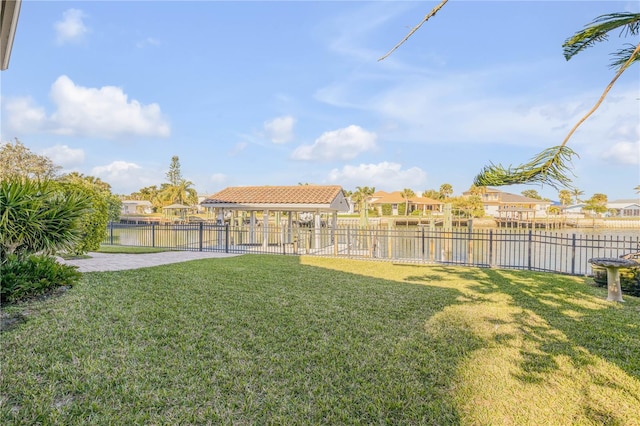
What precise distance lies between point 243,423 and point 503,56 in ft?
23.6

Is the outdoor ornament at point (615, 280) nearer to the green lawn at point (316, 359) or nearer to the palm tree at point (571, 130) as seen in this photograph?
the green lawn at point (316, 359)

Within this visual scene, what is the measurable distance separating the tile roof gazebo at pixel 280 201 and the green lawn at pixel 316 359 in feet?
31.8

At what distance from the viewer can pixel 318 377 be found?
125 inches

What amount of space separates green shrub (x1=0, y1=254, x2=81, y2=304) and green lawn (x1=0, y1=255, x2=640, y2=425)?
1.15ft

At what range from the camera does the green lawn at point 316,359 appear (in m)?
2.65

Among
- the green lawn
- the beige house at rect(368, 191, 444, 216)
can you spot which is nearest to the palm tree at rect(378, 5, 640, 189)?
the green lawn

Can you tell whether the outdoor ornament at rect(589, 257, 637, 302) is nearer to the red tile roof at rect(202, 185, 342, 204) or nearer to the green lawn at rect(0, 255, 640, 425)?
the green lawn at rect(0, 255, 640, 425)

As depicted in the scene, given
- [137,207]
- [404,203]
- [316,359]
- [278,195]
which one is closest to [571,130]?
[316,359]

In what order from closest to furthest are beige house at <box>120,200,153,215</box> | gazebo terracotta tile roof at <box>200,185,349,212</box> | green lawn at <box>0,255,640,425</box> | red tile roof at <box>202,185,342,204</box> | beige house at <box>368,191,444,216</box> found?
green lawn at <box>0,255,640,425</box>
gazebo terracotta tile roof at <box>200,185,349,212</box>
red tile roof at <box>202,185,342,204</box>
beige house at <box>368,191,444,216</box>
beige house at <box>120,200,153,215</box>

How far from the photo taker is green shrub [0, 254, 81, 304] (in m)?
5.05

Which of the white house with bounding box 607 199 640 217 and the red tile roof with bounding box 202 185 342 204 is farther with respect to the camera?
the white house with bounding box 607 199 640 217

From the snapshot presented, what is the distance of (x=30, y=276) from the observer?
5.45 metres

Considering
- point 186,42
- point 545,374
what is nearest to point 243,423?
point 545,374

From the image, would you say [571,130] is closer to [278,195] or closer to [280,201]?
[280,201]
